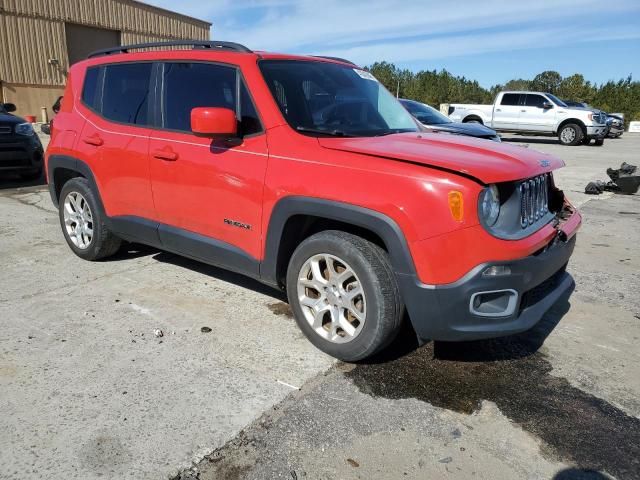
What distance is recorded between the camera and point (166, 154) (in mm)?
3730

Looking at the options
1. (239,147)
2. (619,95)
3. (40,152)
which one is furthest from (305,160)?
(619,95)

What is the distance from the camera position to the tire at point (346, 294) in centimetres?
282

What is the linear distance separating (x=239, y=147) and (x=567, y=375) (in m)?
2.44

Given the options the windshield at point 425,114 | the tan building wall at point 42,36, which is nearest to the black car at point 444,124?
the windshield at point 425,114

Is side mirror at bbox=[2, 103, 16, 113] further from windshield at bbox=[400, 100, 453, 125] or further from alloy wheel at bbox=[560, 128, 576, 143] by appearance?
alloy wheel at bbox=[560, 128, 576, 143]

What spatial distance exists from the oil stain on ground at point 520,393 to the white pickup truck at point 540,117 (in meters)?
19.1

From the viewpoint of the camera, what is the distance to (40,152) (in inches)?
350

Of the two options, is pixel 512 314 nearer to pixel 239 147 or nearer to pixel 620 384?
pixel 620 384

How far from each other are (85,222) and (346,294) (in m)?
2.92

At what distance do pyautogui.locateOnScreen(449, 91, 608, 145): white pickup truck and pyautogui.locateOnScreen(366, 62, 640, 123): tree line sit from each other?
17502mm

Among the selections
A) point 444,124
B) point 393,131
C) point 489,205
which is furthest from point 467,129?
point 489,205

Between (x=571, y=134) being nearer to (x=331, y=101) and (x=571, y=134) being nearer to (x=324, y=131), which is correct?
(x=331, y=101)

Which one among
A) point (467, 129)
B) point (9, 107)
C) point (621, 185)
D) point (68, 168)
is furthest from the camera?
point (467, 129)

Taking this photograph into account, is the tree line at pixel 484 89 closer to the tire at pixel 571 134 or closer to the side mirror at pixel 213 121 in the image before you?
the tire at pixel 571 134
